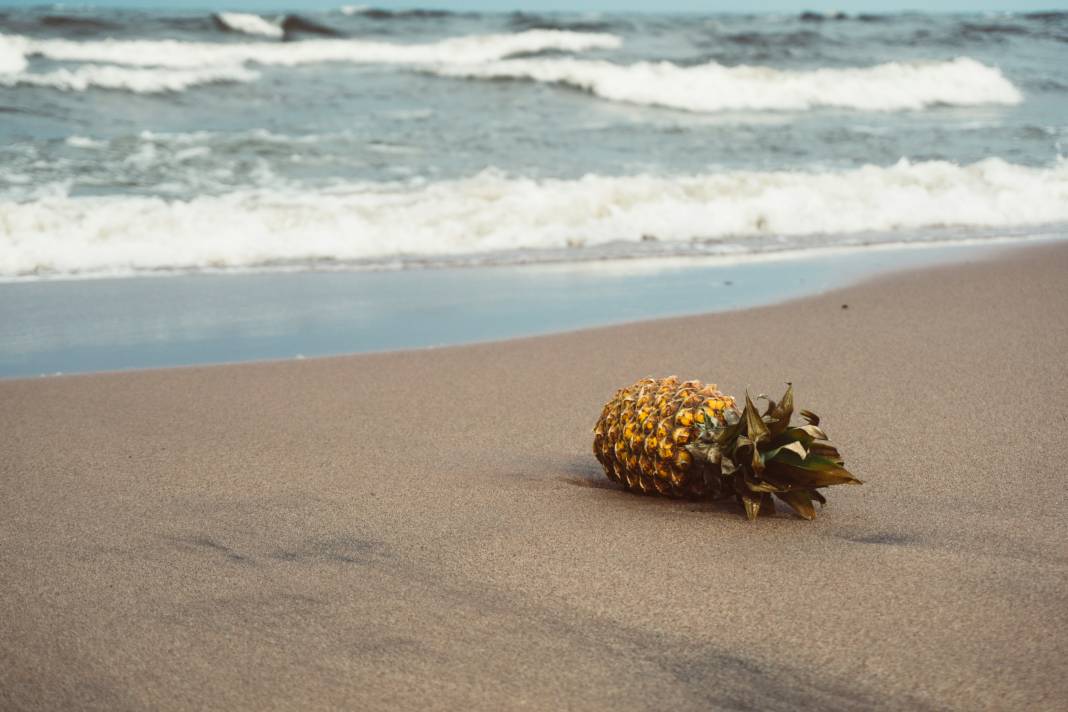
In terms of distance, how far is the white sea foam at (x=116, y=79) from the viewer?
1748 cm

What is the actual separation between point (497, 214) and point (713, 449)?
7219 mm

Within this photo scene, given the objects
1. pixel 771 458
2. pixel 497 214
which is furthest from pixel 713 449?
pixel 497 214

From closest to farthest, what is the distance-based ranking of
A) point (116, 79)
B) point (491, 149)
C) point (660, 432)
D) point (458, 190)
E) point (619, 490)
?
point (660, 432) → point (619, 490) → point (458, 190) → point (491, 149) → point (116, 79)

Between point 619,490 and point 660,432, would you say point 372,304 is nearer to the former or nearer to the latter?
point 619,490

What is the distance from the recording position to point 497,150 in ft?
44.3

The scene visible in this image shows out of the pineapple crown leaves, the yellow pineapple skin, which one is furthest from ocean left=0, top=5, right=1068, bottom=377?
the pineapple crown leaves

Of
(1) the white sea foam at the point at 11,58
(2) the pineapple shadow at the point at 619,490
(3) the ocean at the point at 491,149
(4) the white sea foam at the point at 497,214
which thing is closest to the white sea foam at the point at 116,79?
(3) the ocean at the point at 491,149

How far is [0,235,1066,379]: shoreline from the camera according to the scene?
5.95m

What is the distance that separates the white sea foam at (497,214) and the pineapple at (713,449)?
6062mm

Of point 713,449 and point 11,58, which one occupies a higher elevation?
point 11,58

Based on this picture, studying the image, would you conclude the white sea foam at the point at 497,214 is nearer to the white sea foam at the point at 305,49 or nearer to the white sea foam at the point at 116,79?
the white sea foam at the point at 116,79

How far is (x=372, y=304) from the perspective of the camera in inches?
281

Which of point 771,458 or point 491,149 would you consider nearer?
point 771,458

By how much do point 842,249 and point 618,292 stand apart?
2.68 metres
